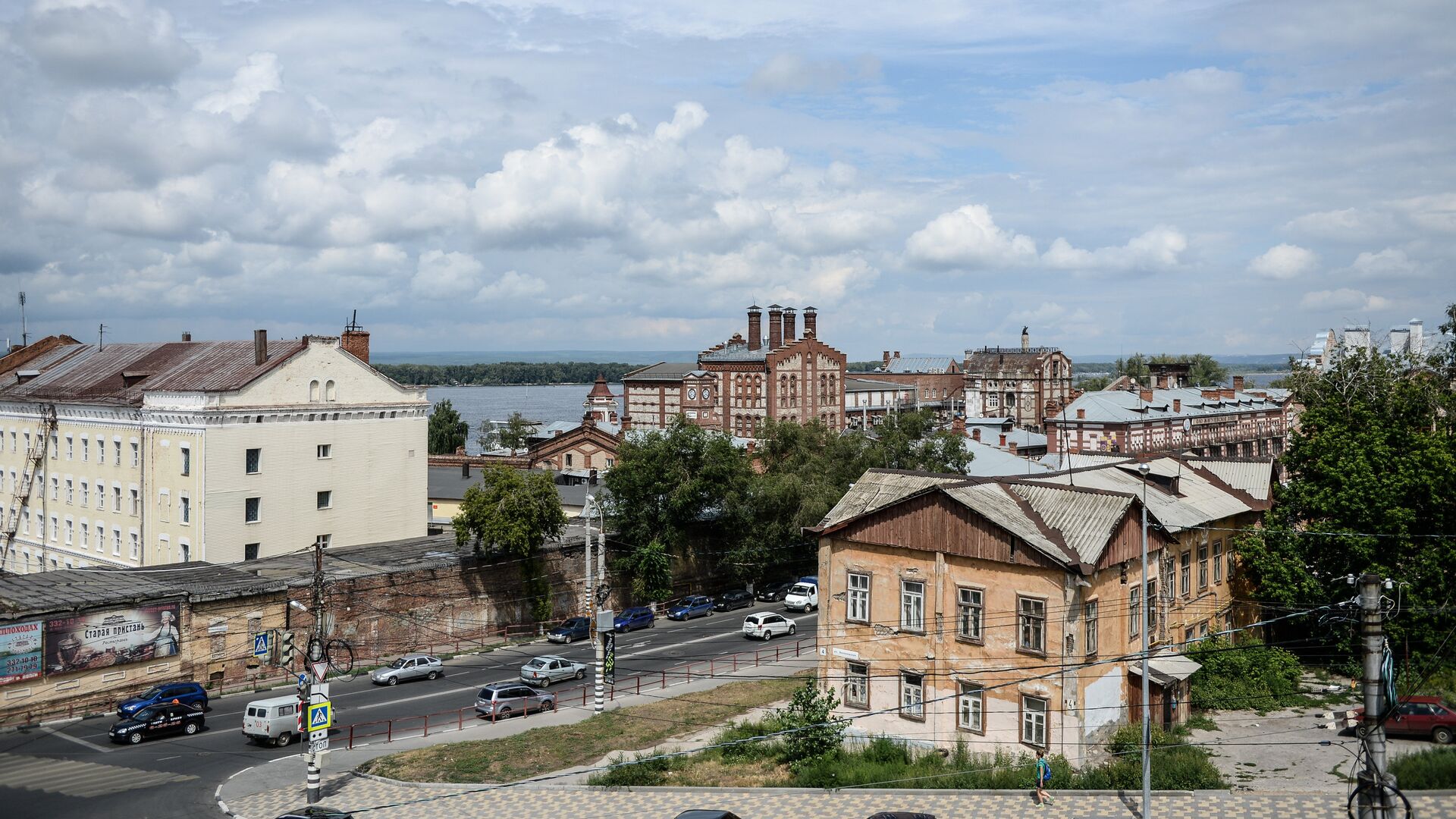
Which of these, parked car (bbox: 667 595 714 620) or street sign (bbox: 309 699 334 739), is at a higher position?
street sign (bbox: 309 699 334 739)

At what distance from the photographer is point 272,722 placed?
3503 centimetres

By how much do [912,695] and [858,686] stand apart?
1818 millimetres

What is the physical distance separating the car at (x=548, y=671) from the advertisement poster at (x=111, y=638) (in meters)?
13.1

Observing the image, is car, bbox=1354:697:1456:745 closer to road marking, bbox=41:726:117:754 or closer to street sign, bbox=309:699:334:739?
street sign, bbox=309:699:334:739

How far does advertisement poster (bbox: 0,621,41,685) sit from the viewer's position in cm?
3747

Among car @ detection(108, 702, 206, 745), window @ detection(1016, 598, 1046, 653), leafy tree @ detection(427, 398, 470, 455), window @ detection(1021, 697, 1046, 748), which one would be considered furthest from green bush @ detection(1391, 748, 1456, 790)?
leafy tree @ detection(427, 398, 470, 455)

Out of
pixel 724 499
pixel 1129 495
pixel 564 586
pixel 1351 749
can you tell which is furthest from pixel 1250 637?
pixel 564 586

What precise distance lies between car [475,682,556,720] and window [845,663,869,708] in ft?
38.4

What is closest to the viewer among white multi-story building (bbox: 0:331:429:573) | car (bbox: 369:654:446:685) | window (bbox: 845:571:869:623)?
window (bbox: 845:571:869:623)

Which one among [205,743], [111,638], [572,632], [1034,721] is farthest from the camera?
[572,632]

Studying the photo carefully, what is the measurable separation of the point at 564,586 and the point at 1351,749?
36.0 meters

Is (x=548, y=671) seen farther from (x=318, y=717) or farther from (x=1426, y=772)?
(x=1426, y=772)

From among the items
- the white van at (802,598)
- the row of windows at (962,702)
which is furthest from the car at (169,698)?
the white van at (802,598)

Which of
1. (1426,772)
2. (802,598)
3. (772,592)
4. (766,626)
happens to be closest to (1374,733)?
(1426,772)
